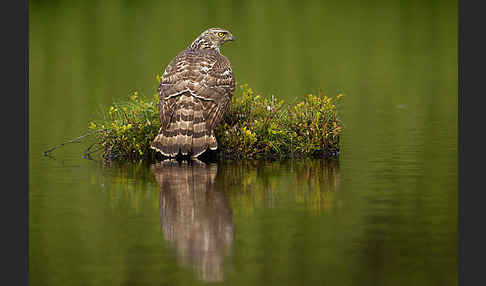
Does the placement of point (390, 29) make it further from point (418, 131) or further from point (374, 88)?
point (418, 131)

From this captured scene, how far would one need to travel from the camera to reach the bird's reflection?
1395cm

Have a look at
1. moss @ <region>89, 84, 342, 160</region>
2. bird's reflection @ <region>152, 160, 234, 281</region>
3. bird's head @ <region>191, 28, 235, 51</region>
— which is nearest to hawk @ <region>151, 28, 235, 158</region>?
bird's reflection @ <region>152, 160, 234, 281</region>

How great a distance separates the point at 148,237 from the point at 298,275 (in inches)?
104

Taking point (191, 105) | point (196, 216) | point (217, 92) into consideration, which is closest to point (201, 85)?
point (217, 92)

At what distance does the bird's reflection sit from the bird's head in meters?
2.62

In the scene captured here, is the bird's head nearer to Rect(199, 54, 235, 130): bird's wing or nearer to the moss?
Rect(199, 54, 235, 130): bird's wing

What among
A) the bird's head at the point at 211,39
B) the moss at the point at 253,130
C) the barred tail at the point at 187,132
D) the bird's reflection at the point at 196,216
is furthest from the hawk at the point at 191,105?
the bird's head at the point at 211,39

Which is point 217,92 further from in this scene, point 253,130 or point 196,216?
point 196,216

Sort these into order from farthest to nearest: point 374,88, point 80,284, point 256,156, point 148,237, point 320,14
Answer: point 320,14 → point 374,88 → point 256,156 → point 148,237 → point 80,284

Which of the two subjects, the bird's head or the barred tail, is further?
the bird's head

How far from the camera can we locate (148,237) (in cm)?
1512

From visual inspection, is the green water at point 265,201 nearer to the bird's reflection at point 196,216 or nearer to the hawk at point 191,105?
the bird's reflection at point 196,216

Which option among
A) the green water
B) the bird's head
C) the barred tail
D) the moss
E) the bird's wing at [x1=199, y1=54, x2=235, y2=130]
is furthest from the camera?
the bird's head

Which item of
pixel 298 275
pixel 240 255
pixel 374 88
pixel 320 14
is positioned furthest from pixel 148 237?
pixel 320 14
